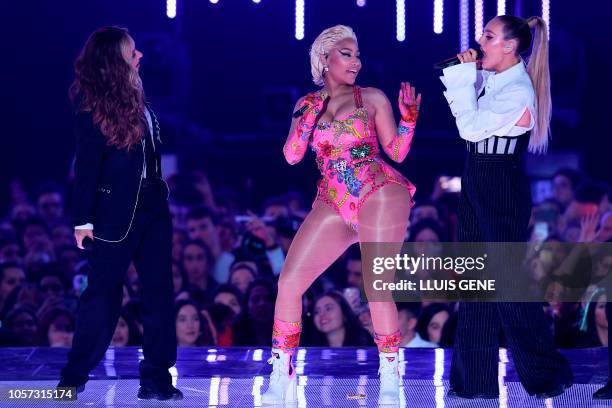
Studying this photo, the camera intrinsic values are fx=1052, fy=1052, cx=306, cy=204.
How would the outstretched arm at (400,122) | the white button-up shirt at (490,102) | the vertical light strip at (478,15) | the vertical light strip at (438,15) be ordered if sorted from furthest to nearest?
the vertical light strip at (478,15)
the vertical light strip at (438,15)
the outstretched arm at (400,122)
the white button-up shirt at (490,102)

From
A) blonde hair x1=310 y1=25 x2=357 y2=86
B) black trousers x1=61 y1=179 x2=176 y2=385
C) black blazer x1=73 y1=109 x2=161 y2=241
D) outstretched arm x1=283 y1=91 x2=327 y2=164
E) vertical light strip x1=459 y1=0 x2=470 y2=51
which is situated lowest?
black trousers x1=61 y1=179 x2=176 y2=385

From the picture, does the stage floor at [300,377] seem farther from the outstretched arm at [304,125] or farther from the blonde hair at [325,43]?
the blonde hair at [325,43]

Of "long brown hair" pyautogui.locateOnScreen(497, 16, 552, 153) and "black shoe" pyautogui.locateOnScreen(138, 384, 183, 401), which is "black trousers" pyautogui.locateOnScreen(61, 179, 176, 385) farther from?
"long brown hair" pyautogui.locateOnScreen(497, 16, 552, 153)

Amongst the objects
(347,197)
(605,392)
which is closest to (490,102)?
(347,197)

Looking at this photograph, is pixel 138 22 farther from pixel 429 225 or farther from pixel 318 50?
pixel 318 50

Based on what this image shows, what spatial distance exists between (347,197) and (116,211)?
33.1 inches

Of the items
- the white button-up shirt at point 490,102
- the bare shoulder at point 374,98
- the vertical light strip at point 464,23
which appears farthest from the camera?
the vertical light strip at point 464,23

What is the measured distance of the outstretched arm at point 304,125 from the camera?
12.6ft

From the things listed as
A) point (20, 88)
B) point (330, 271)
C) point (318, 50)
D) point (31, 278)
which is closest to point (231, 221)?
point (330, 271)

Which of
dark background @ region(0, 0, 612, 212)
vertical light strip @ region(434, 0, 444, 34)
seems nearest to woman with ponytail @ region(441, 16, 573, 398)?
vertical light strip @ region(434, 0, 444, 34)

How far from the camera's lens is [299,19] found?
7.37 meters

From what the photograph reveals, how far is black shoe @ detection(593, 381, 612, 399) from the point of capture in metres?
3.85

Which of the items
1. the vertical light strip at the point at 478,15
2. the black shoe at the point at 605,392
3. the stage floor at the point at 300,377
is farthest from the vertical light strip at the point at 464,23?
the black shoe at the point at 605,392

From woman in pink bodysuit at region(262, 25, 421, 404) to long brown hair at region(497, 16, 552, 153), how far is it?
1.36 ft
